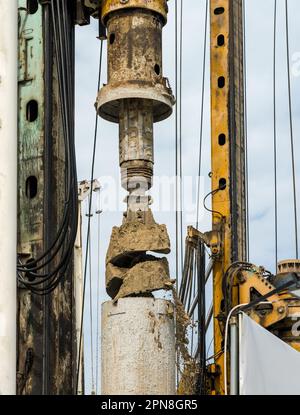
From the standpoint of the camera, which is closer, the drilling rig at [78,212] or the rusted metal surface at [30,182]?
the drilling rig at [78,212]

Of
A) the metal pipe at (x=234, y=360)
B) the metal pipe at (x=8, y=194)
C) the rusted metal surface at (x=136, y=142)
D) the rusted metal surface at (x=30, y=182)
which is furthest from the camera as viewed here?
the rusted metal surface at (x=30, y=182)

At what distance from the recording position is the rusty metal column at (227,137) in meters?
16.1

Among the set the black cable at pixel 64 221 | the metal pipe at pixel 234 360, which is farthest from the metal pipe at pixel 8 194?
the black cable at pixel 64 221

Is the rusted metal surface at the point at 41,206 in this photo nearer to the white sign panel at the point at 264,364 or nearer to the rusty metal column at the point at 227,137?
the white sign panel at the point at 264,364

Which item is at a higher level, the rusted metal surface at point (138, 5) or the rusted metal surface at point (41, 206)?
the rusted metal surface at point (138, 5)

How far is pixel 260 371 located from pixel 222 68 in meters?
9.63

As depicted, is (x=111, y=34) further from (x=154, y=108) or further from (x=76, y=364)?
(x=76, y=364)

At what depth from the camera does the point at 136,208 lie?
9.38 metres

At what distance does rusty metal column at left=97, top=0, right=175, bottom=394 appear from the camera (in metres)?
8.77

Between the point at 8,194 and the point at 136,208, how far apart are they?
336 cm

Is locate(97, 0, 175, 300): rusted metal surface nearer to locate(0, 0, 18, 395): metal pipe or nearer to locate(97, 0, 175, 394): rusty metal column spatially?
locate(97, 0, 175, 394): rusty metal column

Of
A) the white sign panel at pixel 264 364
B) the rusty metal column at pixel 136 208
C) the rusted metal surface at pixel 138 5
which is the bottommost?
the white sign panel at pixel 264 364

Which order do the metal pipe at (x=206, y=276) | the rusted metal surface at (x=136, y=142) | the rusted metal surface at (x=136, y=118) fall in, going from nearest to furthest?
the rusted metal surface at (x=136, y=118) < the rusted metal surface at (x=136, y=142) < the metal pipe at (x=206, y=276)

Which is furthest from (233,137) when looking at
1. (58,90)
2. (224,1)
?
(58,90)
